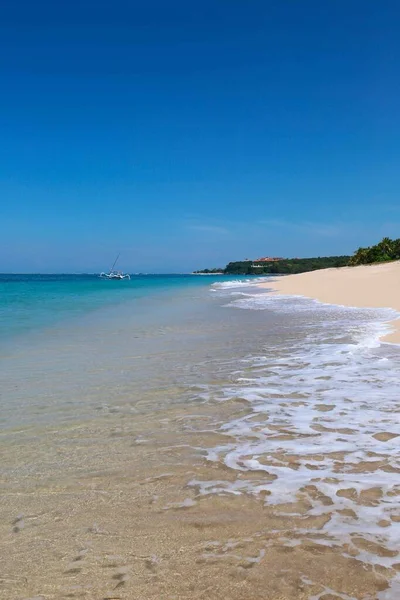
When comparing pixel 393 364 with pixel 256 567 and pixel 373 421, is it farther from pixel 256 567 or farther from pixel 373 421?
pixel 256 567

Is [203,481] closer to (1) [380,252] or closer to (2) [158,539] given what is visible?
(2) [158,539]

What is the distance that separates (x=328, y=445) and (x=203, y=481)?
1.47m

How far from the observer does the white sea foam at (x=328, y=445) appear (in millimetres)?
3080

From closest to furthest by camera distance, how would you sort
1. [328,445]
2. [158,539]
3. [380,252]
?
[158,539] < [328,445] < [380,252]

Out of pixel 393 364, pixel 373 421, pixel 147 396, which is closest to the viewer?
pixel 373 421

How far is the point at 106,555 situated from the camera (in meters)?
2.78

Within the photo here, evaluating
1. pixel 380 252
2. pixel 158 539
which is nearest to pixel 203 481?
pixel 158 539

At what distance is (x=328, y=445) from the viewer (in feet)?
14.7

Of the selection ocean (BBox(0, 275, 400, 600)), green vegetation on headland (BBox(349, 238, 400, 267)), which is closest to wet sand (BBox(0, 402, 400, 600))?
ocean (BBox(0, 275, 400, 600))

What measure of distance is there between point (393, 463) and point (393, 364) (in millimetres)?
4250

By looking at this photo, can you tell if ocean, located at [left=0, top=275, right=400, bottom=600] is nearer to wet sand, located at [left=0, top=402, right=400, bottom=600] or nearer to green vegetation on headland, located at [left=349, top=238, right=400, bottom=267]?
wet sand, located at [left=0, top=402, right=400, bottom=600]

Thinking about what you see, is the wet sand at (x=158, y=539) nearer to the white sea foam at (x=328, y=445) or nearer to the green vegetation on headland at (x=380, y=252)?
the white sea foam at (x=328, y=445)

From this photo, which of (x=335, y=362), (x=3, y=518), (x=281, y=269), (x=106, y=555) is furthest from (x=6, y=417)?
(x=281, y=269)

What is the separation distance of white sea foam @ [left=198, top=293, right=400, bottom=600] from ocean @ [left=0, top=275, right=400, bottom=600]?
16 mm
